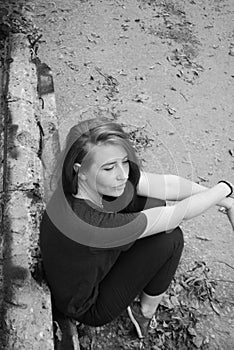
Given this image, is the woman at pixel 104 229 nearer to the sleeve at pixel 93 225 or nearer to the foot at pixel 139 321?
the sleeve at pixel 93 225

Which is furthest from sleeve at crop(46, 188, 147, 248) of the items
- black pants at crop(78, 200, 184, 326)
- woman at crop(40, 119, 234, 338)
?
black pants at crop(78, 200, 184, 326)

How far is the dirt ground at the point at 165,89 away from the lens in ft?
11.2

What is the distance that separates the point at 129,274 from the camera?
2539 mm

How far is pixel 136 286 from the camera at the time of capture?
2.55 m

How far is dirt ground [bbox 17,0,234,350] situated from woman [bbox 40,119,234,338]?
0.46 m

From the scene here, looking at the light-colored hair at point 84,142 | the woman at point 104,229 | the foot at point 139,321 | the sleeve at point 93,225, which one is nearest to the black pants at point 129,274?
the woman at point 104,229

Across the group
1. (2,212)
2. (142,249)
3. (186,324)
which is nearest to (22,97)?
(2,212)

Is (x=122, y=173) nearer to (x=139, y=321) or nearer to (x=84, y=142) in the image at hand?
(x=84, y=142)

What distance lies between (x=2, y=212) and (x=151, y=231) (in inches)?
28.3

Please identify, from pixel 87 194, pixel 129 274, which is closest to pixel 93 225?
pixel 87 194

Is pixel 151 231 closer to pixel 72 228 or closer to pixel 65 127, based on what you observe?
pixel 72 228

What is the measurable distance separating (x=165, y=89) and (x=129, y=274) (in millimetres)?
2880

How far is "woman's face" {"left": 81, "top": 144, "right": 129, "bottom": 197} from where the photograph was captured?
2260mm

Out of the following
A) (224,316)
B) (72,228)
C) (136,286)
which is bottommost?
(224,316)
